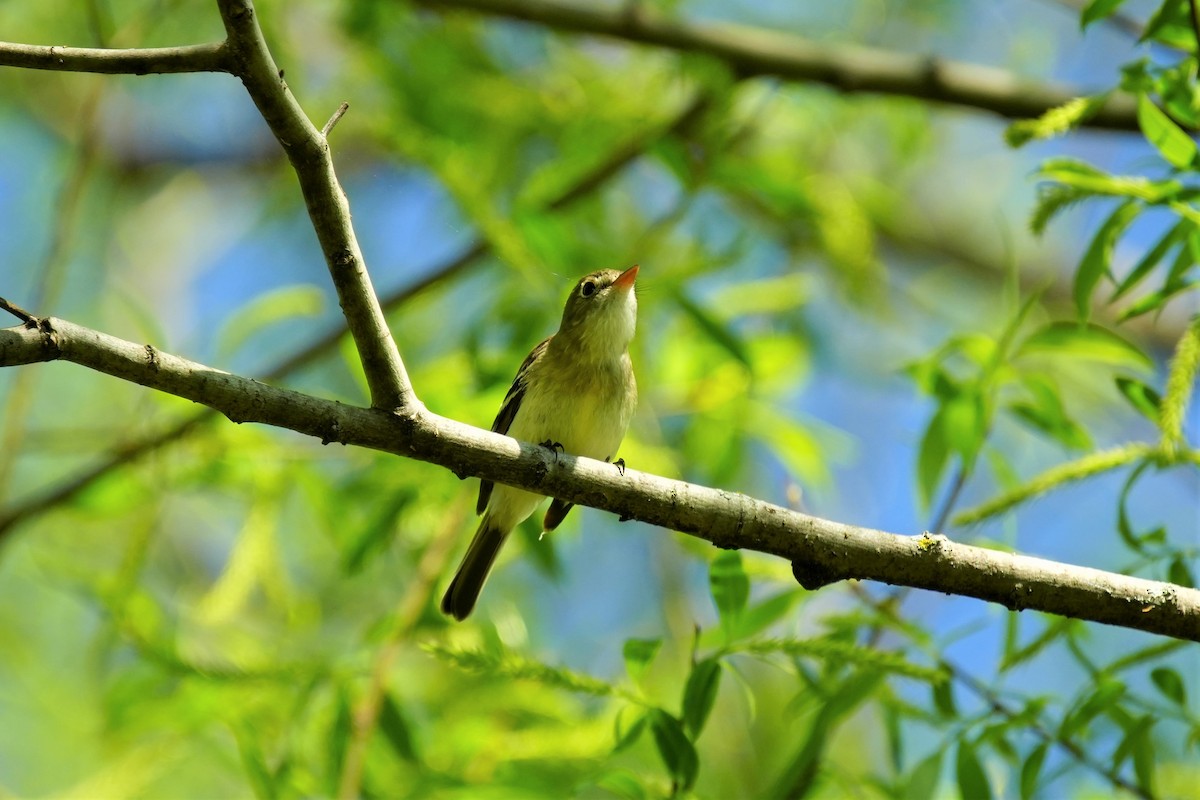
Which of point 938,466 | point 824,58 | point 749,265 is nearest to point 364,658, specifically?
point 938,466

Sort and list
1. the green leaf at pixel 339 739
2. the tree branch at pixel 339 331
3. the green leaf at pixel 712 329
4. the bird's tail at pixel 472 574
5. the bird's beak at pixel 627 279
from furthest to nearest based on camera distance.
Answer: the bird's tail at pixel 472 574 < the tree branch at pixel 339 331 < the bird's beak at pixel 627 279 < the green leaf at pixel 712 329 < the green leaf at pixel 339 739

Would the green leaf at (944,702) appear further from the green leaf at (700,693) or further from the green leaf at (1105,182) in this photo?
the green leaf at (1105,182)

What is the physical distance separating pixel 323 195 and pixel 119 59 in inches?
21.5

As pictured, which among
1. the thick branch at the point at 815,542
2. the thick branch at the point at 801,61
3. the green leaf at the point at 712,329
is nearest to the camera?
the thick branch at the point at 815,542

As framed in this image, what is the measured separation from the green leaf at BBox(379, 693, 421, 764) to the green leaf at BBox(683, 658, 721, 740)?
1533 mm

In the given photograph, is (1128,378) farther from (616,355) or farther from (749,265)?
(749,265)

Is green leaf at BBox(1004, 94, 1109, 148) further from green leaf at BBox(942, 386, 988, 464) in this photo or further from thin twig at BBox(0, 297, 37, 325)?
thin twig at BBox(0, 297, 37, 325)

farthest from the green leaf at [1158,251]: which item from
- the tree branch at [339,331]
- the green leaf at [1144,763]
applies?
the tree branch at [339,331]

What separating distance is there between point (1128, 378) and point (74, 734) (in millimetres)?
6770

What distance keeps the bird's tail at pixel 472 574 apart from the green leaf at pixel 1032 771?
2.79 meters

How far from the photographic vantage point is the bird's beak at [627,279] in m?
5.18

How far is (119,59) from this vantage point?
8.41ft

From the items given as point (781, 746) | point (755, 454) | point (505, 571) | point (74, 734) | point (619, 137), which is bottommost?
point (781, 746)

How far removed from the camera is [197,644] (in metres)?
6.38
